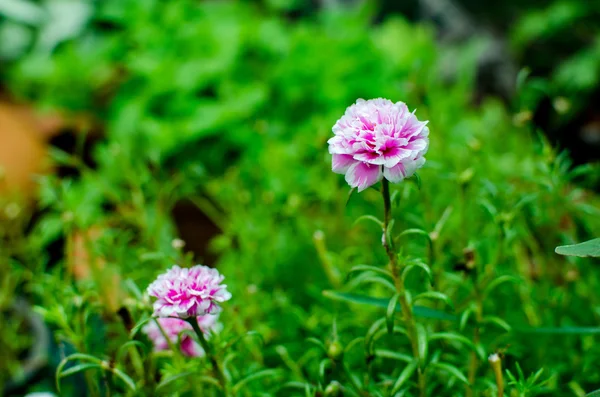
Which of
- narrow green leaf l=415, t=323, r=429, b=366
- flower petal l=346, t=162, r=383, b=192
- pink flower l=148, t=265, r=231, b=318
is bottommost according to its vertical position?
narrow green leaf l=415, t=323, r=429, b=366

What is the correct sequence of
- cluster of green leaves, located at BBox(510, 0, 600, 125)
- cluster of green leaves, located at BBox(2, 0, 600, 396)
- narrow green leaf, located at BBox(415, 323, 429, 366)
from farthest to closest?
cluster of green leaves, located at BBox(510, 0, 600, 125) < cluster of green leaves, located at BBox(2, 0, 600, 396) < narrow green leaf, located at BBox(415, 323, 429, 366)

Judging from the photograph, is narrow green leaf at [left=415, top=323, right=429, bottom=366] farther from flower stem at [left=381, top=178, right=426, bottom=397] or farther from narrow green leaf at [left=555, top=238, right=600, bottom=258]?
narrow green leaf at [left=555, top=238, right=600, bottom=258]

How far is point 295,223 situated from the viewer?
1232mm

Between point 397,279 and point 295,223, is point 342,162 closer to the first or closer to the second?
point 397,279

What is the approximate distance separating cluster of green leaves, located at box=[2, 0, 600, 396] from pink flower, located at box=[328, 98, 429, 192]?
0.12 metres

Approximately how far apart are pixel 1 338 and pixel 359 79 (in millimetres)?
1143

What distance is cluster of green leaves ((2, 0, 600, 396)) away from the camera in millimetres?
809

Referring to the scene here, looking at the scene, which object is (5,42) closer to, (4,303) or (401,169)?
(4,303)

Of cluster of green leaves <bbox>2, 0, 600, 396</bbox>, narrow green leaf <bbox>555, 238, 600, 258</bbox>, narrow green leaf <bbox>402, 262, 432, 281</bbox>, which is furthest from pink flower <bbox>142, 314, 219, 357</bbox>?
narrow green leaf <bbox>555, 238, 600, 258</bbox>

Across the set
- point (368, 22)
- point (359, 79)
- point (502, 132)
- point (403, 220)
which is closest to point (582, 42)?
point (368, 22)

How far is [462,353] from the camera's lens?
887 mm

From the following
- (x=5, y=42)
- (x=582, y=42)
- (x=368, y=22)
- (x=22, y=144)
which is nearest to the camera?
(x=22, y=144)

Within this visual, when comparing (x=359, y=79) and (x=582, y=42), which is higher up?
(x=359, y=79)

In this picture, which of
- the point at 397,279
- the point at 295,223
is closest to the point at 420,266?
the point at 397,279
